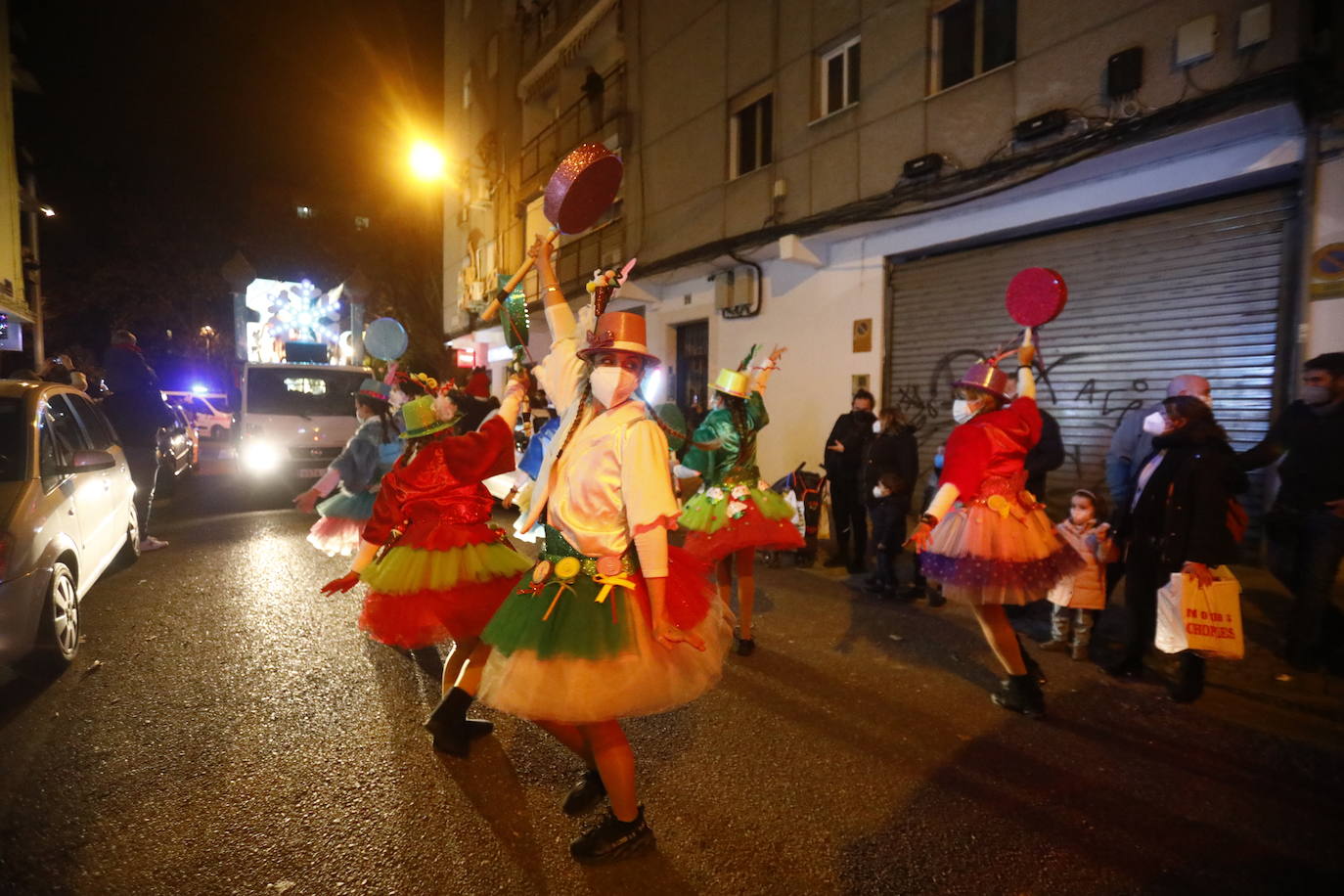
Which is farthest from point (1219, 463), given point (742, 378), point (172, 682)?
point (172, 682)

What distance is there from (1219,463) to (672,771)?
137 inches

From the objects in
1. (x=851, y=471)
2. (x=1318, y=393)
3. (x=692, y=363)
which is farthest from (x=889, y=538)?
(x=692, y=363)

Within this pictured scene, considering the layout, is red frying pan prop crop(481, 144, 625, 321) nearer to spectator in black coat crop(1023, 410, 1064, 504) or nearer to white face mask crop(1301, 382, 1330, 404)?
spectator in black coat crop(1023, 410, 1064, 504)

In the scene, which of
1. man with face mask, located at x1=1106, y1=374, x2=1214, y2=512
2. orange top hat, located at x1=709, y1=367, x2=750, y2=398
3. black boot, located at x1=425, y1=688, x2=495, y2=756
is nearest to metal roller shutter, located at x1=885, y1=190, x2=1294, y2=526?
man with face mask, located at x1=1106, y1=374, x2=1214, y2=512

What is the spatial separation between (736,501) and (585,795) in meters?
2.22

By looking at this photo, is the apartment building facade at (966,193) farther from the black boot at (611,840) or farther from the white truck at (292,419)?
the black boot at (611,840)

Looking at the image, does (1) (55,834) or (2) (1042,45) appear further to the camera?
(2) (1042,45)

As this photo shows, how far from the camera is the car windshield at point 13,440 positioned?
4.23 metres

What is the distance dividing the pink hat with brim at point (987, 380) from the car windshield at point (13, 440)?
5.63 metres

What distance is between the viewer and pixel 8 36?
17312mm

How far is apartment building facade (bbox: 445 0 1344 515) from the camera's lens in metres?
6.52

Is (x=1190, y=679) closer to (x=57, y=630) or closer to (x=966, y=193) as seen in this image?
(x=966, y=193)

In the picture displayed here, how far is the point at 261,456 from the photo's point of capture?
1095cm

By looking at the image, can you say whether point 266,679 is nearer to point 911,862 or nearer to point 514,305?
point 514,305
